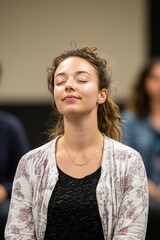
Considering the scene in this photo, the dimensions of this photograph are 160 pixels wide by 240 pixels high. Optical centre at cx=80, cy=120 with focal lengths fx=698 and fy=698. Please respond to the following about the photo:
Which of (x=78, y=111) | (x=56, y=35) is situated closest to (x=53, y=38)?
(x=56, y=35)

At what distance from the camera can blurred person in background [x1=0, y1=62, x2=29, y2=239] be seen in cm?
310

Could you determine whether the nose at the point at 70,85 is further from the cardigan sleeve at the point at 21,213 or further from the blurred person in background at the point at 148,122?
the blurred person in background at the point at 148,122

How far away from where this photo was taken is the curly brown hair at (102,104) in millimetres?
2064

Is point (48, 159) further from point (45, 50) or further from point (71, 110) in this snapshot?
point (45, 50)

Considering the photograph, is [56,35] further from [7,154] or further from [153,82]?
[7,154]

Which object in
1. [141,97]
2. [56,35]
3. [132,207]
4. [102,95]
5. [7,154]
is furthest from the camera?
[56,35]

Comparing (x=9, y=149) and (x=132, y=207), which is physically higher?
(x=9, y=149)

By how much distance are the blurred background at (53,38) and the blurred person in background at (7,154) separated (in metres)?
2.85

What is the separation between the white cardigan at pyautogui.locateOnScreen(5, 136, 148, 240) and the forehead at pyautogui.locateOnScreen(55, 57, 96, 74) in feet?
0.78

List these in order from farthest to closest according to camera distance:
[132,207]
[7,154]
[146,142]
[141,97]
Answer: [141,97]
[146,142]
[7,154]
[132,207]

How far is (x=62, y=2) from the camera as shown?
6254 millimetres

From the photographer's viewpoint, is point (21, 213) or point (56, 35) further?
point (56, 35)

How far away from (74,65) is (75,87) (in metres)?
0.08

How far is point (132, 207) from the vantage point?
1960 mm
